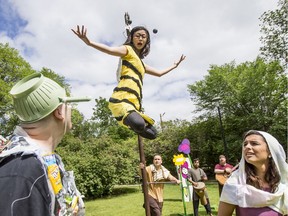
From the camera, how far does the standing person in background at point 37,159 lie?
3.16 feet

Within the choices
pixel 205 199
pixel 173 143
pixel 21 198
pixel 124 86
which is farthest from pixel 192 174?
pixel 173 143

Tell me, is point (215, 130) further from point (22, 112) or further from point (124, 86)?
point (22, 112)

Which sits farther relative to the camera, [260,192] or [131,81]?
[131,81]

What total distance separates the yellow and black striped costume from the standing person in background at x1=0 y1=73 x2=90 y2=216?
4.10 feet

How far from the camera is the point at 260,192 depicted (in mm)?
2188

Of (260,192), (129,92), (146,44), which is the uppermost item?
(146,44)

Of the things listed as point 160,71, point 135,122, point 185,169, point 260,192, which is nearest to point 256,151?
point 260,192

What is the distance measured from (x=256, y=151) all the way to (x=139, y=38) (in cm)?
155

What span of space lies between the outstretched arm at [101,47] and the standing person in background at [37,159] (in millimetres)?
1130

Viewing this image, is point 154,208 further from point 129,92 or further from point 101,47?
point 101,47

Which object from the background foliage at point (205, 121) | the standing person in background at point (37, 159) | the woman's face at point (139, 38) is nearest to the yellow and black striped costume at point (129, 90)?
the woman's face at point (139, 38)

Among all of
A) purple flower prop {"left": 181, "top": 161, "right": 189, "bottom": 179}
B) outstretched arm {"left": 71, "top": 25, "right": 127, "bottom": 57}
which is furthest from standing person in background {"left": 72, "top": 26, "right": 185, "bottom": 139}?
purple flower prop {"left": 181, "top": 161, "right": 189, "bottom": 179}

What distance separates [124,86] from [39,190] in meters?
1.84

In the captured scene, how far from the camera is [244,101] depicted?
22281mm
